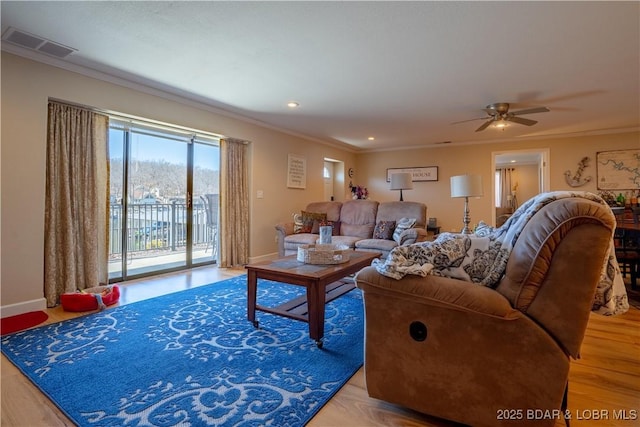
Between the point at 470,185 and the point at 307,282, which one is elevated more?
the point at 470,185

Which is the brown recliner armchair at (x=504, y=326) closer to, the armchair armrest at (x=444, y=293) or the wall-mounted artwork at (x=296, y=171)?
the armchair armrest at (x=444, y=293)

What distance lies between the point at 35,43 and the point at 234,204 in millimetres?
2744

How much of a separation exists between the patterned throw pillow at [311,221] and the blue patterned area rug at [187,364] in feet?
7.18

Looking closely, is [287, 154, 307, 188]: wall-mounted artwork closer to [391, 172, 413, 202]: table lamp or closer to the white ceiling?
the white ceiling

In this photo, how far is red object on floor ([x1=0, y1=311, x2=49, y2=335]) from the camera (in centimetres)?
241

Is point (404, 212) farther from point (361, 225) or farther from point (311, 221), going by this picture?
point (311, 221)

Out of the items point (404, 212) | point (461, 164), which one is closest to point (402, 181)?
point (404, 212)

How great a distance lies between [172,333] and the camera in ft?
7.77

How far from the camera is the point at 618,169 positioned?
550 centimetres

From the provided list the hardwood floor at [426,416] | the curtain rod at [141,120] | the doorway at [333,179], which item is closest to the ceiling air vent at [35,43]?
the curtain rod at [141,120]

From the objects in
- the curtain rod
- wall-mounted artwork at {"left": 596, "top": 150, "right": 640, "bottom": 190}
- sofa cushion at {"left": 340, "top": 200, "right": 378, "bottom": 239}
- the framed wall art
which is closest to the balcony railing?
the curtain rod

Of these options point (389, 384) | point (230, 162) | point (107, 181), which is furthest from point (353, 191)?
point (389, 384)

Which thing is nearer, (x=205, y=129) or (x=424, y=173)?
(x=205, y=129)

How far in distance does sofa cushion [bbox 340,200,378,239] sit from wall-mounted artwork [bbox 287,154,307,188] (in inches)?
47.2
